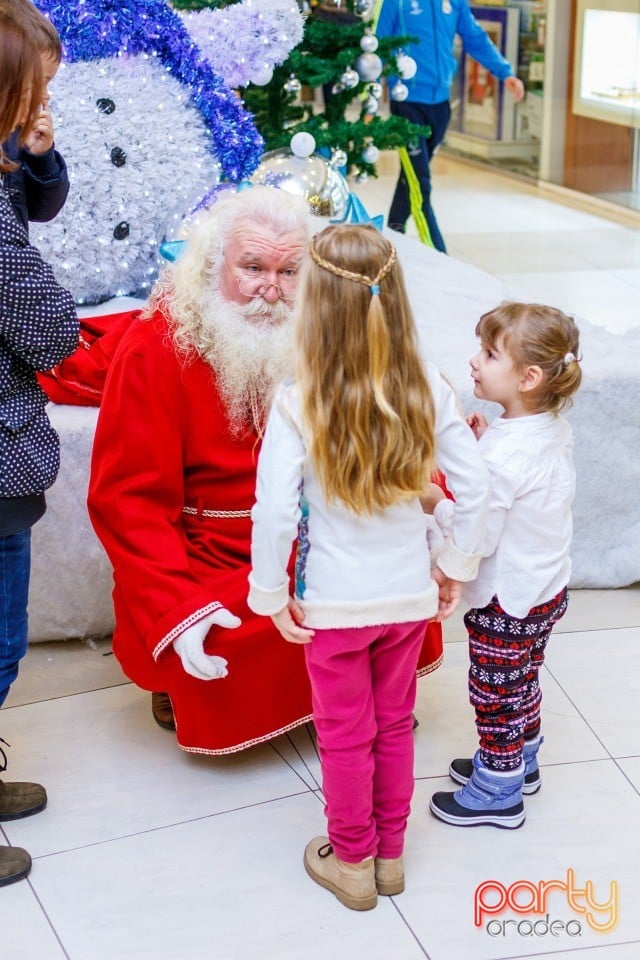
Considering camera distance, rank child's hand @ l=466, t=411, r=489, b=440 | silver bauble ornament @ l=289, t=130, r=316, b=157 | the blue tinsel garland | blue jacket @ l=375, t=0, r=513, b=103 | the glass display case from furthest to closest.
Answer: the glass display case < blue jacket @ l=375, t=0, r=513, b=103 < silver bauble ornament @ l=289, t=130, r=316, b=157 < the blue tinsel garland < child's hand @ l=466, t=411, r=489, b=440

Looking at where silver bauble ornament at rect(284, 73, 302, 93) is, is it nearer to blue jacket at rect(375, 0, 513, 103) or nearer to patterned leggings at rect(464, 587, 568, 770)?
blue jacket at rect(375, 0, 513, 103)

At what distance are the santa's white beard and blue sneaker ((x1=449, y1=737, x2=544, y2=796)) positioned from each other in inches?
32.4

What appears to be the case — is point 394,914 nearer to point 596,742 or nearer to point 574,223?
point 596,742

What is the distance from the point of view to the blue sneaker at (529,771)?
7.38 ft

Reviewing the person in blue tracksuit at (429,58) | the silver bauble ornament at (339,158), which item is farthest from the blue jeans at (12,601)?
the person in blue tracksuit at (429,58)

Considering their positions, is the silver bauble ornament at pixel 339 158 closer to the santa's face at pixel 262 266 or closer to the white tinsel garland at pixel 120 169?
the white tinsel garland at pixel 120 169

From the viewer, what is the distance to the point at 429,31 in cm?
554

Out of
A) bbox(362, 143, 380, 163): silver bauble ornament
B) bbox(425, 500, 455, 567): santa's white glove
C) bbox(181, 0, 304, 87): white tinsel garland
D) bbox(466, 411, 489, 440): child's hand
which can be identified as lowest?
bbox(425, 500, 455, 567): santa's white glove

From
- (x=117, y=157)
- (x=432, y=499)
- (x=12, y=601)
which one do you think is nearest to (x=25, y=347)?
(x=12, y=601)

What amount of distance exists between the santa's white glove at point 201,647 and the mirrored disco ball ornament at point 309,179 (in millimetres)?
1543

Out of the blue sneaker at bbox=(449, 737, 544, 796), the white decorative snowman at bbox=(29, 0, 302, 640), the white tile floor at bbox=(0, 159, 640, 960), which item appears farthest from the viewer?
the white decorative snowman at bbox=(29, 0, 302, 640)

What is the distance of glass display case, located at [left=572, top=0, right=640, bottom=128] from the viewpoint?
7254 mm

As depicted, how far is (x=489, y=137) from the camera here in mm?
8609

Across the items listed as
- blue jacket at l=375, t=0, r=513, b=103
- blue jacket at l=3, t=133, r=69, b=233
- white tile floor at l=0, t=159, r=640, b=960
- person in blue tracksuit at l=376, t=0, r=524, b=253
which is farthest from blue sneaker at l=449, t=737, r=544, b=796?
blue jacket at l=375, t=0, r=513, b=103
